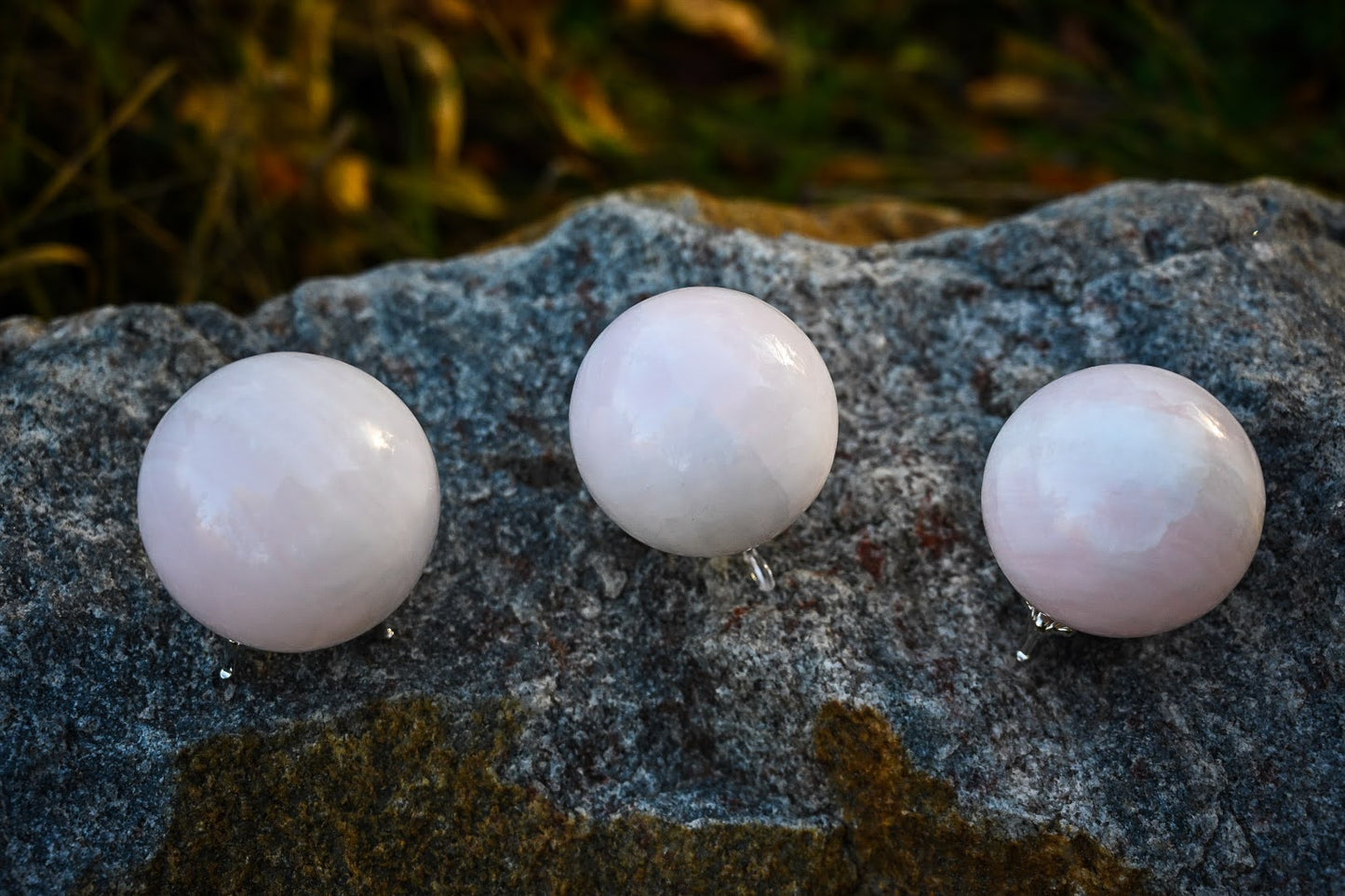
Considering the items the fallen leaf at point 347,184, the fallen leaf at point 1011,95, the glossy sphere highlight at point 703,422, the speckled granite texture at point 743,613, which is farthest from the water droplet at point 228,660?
the fallen leaf at point 1011,95

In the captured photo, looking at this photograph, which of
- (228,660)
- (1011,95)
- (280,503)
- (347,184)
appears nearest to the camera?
(280,503)

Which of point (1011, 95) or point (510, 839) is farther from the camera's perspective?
point (1011, 95)

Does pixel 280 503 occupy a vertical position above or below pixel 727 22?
above

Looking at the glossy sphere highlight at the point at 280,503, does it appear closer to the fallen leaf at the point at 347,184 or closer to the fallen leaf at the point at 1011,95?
the fallen leaf at the point at 347,184

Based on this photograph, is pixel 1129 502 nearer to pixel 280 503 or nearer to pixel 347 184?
pixel 280 503

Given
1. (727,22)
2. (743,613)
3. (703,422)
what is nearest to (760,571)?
(743,613)

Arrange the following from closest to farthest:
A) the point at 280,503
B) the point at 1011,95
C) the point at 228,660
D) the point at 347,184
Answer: the point at 280,503
the point at 228,660
the point at 347,184
the point at 1011,95

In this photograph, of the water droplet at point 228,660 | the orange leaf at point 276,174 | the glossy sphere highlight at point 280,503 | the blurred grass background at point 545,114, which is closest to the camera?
the glossy sphere highlight at point 280,503
